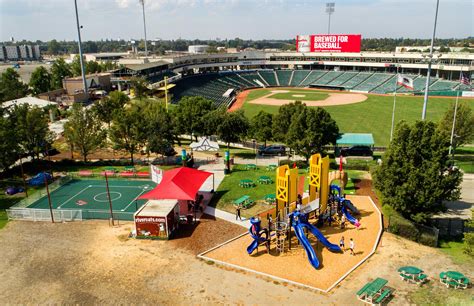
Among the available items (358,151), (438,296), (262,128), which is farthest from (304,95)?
(438,296)

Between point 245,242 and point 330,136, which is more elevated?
point 330,136

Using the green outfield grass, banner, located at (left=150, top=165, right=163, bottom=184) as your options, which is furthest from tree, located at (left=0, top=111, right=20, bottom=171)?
the green outfield grass

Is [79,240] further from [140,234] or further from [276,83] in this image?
[276,83]

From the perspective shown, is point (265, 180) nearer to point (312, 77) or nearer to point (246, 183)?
point (246, 183)

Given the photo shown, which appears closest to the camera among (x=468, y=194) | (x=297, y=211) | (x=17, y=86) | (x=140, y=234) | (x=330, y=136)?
(x=297, y=211)

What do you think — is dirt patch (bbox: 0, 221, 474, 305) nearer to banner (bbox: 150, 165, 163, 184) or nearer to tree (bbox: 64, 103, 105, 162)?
banner (bbox: 150, 165, 163, 184)

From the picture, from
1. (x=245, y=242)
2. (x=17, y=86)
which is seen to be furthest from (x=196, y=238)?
(x=17, y=86)
